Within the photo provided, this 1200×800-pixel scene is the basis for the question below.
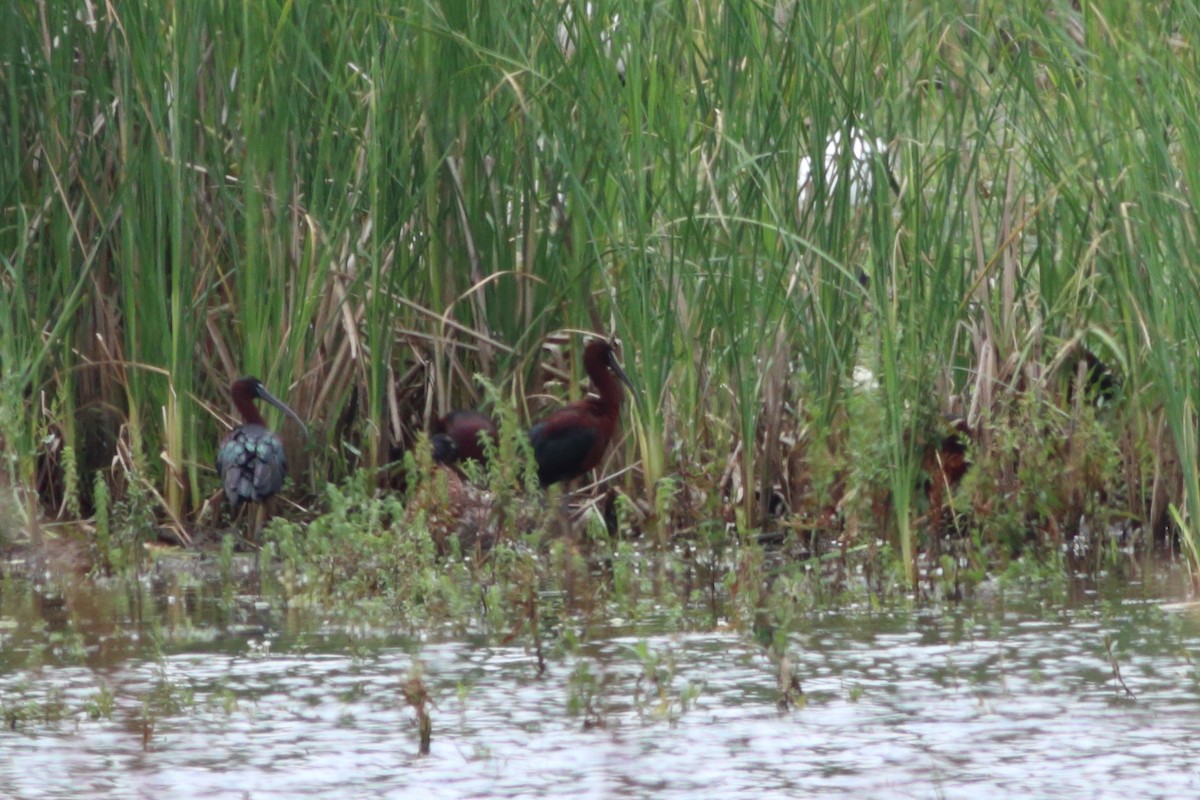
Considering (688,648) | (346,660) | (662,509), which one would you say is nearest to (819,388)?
(662,509)

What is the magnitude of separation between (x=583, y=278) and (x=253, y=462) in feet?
4.18

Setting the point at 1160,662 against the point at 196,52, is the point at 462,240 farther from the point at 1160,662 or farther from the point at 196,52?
the point at 1160,662

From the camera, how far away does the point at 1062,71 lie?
5688 mm

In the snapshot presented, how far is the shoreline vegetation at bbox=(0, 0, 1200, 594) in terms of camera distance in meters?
5.93

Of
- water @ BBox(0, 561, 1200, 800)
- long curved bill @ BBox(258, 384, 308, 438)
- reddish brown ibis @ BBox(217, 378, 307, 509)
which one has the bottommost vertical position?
water @ BBox(0, 561, 1200, 800)

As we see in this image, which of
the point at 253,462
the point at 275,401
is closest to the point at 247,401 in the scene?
the point at 275,401

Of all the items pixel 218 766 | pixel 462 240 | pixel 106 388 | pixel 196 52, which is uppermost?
pixel 196 52

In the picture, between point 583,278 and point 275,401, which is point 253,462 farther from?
point 583,278

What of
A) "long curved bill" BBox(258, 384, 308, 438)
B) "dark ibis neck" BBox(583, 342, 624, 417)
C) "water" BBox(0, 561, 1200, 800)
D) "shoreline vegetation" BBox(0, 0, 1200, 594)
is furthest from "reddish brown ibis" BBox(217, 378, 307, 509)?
"water" BBox(0, 561, 1200, 800)

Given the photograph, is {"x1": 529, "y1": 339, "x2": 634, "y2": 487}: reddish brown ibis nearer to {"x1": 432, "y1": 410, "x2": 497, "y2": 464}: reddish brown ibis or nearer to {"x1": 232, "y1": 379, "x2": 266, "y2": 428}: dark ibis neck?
{"x1": 432, "y1": 410, "x2": 497, "y2": 464}: reddish brown ibis

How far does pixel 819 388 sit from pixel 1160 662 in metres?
1.86

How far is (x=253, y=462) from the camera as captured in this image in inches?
255

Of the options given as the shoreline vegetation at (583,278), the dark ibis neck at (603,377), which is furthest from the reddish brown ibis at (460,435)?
the dark ibis neck at (603,377)

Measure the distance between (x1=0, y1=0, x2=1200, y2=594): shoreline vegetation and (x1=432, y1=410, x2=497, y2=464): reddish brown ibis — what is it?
13 centimetres
